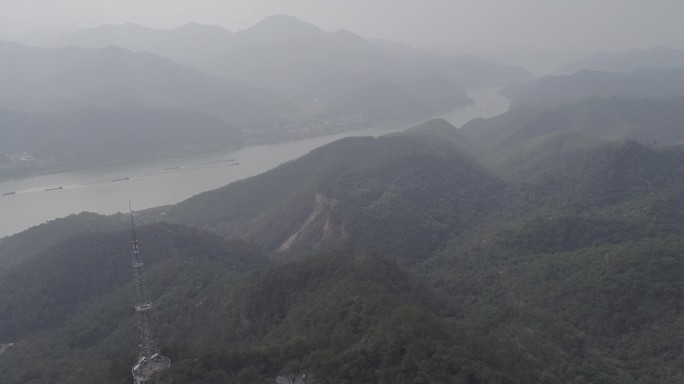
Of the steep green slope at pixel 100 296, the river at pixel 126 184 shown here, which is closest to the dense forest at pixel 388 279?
the steep green slope at pixel 100 296

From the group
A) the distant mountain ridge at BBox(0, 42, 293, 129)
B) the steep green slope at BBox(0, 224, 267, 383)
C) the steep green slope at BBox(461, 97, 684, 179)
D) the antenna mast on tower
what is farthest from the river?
the antenna mast on tower

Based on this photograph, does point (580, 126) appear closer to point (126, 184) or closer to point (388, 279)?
point (126, 184)

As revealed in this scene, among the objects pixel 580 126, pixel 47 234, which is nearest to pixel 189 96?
pixel 580 126

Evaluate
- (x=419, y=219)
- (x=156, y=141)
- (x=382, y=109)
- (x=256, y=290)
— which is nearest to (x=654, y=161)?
(x=419, y=219)

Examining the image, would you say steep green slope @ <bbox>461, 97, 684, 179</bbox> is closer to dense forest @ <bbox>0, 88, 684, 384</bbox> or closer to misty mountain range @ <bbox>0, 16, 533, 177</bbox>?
dense forest @ <bbox>0, 88, 684, 384</bbox>

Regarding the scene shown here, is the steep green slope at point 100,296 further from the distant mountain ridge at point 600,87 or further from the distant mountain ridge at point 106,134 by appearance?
the distant mountain ridge at point 600,87
